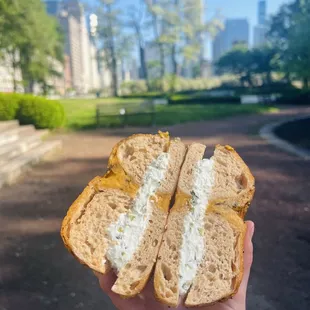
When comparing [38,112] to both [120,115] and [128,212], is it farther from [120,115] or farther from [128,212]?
[128,212]

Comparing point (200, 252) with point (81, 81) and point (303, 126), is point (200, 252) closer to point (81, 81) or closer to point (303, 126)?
point (303, 126)

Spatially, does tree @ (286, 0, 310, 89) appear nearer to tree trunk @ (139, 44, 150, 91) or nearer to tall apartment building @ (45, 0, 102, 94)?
tree trunk @ (139, 44, 150, 91)

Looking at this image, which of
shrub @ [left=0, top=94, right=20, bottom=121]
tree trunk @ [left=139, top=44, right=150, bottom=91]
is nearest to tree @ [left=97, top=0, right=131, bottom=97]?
tree trunk @ [left=139, top=44, right=150, bottom=91]

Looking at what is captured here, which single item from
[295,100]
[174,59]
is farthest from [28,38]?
[174,59]

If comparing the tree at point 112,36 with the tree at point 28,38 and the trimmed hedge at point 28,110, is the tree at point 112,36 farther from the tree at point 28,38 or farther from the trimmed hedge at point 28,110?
the trimmed hedge at point 28,110

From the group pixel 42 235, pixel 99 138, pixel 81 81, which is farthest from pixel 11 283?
pixel 81 81

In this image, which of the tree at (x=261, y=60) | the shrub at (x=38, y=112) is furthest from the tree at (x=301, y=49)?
the tree at (x=261, y=60)
